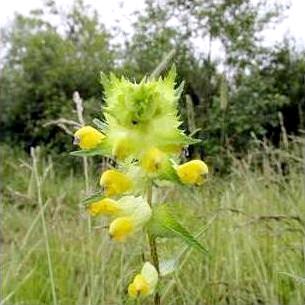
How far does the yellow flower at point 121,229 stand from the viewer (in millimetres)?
568

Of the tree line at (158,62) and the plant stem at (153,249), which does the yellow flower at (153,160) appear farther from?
the tree line at (158,62)

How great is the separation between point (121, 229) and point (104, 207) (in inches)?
0.9

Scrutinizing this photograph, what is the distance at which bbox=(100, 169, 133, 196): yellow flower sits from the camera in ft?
1.85

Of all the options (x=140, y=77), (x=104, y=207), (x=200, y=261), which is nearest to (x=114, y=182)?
(x=104, y=207)

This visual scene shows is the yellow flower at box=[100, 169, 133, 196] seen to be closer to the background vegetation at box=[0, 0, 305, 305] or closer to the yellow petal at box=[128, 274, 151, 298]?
the yellow petal at box=[128, 274, 151, 298]

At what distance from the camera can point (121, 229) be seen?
1.89 feet

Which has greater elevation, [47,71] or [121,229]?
[47,71]

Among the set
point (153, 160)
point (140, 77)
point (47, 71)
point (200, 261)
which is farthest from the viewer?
point (47, 71)

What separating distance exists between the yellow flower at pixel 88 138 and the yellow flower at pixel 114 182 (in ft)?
0.09

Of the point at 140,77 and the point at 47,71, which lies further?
the point at 47,71

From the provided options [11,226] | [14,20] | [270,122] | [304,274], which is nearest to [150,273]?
[304,274]

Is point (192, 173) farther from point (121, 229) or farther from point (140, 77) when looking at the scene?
point (140, 77)

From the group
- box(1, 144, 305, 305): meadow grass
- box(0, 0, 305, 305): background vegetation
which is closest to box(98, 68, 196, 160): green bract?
box(1, 144, 305, 305): meadow grass

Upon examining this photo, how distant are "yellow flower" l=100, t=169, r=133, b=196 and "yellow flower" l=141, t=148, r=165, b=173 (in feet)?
0.09
